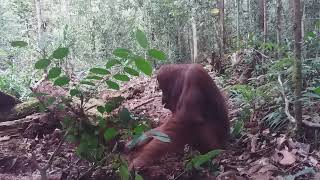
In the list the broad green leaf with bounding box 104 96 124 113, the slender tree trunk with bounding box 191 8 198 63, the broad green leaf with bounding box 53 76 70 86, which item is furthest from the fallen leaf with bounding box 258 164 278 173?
the slender tree trunk with bounding box 191 8 198 63

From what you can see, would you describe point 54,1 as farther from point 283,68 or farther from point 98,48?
point 283,68

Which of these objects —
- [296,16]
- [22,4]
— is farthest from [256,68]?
[22,4]

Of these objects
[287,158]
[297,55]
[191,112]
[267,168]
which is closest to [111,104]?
[191,112]

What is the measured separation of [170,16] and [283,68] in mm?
7827

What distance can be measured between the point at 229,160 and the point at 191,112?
18.8 inches

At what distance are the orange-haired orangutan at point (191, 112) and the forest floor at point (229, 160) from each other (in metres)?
0.13

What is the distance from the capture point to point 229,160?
8.95 ft

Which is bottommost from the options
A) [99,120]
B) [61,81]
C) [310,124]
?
[310,124]

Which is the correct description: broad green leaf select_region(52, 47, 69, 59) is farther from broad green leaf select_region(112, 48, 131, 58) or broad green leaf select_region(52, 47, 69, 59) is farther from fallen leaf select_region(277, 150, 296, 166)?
fallen leaf select_region(277, 150, 296, 166)

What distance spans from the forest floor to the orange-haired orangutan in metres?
0.13

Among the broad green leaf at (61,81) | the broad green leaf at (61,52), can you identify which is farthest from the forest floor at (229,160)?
the broad green leaf at (61,52)

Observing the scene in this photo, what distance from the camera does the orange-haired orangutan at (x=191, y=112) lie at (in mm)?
2416

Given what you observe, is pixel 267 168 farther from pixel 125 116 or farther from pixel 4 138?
pixel 4 138

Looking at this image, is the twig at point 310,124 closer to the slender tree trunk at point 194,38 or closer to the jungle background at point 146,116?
the jungle background at point 146,116
